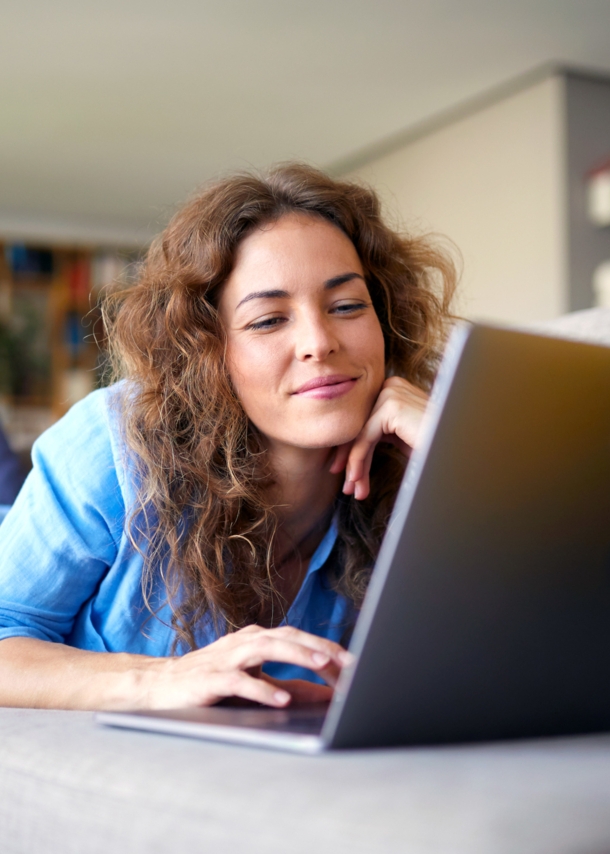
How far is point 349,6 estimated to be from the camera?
14.6ft

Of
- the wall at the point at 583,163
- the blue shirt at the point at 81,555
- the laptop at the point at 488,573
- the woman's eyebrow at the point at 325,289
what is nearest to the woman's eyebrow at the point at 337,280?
the woman's eyebrow at the point at 325,289

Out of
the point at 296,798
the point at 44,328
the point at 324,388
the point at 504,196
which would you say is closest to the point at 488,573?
the point at 296,798

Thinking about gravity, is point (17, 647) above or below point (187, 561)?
below

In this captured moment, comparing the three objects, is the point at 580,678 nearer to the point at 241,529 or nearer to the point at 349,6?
the point at 241,529

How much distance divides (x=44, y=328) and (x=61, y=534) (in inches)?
306

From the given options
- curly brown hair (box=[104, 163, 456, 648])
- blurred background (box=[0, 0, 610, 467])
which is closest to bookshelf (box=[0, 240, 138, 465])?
blurred background (box=[0, 0, 610, 467])

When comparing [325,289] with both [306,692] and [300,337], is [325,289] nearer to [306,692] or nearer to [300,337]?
[300,337]

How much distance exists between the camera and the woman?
1.15 m

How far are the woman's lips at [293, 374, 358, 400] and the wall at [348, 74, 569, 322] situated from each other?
377 cm

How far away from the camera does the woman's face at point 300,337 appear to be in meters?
1.21

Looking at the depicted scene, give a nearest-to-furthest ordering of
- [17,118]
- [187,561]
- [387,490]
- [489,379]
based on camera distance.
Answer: [489,379]
[187,561]
[387,490]
[17,118]

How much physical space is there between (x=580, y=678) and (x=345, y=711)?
0.21 meters

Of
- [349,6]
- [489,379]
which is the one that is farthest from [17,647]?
[349,6]

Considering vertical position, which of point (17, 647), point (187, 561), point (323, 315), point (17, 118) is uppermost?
point (17, 118)
